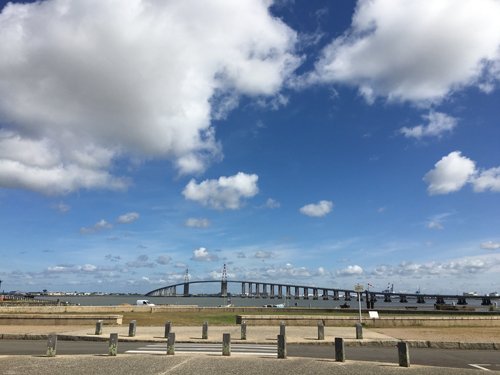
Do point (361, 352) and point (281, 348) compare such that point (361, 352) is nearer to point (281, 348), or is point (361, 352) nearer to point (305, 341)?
point (305, 341)

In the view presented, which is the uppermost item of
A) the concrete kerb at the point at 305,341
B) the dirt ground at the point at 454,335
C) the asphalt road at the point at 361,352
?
the dirt ground at the point at 454,335

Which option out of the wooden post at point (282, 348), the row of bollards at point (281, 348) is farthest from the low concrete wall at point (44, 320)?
the wooden post at point (282, 348)

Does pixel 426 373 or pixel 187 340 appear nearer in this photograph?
pixel 426 373

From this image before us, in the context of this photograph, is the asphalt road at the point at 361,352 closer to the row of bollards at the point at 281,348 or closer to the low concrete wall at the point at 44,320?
the row of bollards at the point at 281,348

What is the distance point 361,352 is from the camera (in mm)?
17953

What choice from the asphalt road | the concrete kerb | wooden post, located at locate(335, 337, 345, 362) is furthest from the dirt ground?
wooden post, located at locate(335, 337, 345, 362)

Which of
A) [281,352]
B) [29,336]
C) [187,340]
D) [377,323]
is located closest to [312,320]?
[377,323]

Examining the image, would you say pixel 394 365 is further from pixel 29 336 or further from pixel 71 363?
pixel 29 336

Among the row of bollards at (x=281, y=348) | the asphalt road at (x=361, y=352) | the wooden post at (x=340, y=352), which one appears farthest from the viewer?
the asphalt road at (x=361, y=352)

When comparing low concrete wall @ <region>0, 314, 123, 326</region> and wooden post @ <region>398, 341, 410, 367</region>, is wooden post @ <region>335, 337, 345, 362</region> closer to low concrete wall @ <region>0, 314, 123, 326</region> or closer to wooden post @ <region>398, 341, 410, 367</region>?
wooden post @ <region>398, 341, 410, 367</region>

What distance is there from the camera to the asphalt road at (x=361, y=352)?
609 inches

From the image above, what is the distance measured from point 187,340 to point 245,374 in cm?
917

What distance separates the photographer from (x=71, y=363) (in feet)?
46.0

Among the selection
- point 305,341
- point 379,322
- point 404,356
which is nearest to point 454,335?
point 379,322
